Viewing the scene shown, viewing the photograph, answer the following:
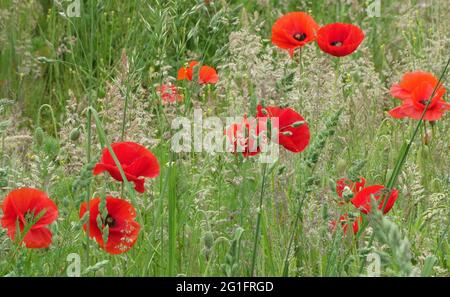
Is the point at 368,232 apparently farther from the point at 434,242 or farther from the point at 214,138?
the point at 214,138

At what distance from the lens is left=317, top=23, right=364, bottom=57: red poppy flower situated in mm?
2627

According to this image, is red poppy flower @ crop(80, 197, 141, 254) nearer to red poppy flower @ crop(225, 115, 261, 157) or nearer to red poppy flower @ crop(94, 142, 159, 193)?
red poppy flower @ crop(94, 142, 159, 193)

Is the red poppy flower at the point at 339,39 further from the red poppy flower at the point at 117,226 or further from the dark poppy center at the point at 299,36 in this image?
the red poppy flower at the point at 117,226

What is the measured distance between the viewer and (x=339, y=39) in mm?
2691

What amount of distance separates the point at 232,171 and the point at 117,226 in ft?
1.55

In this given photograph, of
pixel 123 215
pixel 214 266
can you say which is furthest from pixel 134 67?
pixel 214 266

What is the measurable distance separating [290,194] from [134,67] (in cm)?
88

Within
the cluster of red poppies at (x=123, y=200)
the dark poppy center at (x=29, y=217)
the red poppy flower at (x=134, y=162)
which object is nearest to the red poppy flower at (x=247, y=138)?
the cluster of red poppies at (x=123, y=200)

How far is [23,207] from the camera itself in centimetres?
181

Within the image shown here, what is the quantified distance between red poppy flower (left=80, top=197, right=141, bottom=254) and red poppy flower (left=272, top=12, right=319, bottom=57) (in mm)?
1032

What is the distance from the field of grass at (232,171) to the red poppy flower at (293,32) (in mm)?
60

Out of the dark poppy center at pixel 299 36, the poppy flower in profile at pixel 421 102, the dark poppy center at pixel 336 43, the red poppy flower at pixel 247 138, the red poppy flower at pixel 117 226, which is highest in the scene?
the dark poppy center at pixel 299 36

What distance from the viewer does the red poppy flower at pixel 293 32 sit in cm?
276

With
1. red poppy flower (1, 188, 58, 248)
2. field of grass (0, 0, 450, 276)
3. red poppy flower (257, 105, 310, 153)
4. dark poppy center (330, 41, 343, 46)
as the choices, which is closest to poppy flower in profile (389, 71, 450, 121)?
field of grass (0, 0, 450, 276)
